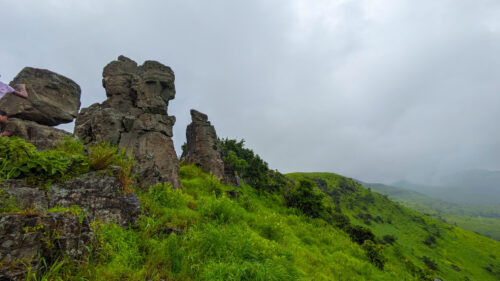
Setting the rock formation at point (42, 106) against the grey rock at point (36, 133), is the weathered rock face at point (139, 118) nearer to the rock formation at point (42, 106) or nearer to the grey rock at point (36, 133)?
the rock formation at point (42, 106)

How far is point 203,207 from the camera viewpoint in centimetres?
811

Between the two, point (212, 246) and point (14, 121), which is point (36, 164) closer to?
point (212, 246)

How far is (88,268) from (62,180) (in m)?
2.78

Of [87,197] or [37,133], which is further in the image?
[37,133]

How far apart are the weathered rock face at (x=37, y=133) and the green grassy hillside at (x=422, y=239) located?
180 ft

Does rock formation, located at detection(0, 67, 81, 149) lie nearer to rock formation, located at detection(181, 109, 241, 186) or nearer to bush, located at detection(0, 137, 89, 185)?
bush, located at detection(0, 137, 89, 185)

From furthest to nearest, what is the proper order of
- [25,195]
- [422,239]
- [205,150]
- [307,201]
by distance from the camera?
[422,239]
[205,150]
[307,201]
[25,195]

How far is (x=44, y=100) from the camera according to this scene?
333 inches

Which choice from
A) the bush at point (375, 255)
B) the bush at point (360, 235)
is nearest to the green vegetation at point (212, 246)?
the bush at point (375, 255)

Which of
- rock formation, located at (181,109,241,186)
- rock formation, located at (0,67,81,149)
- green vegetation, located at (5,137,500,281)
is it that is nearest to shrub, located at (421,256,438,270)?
green vegetation, located at (5,137,500,281)

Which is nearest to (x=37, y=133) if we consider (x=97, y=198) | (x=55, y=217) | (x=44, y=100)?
(x=44, y=100)

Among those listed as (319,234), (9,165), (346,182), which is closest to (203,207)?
(9,165)

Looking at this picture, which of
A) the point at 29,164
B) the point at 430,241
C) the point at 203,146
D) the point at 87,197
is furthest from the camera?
the point at 430,241

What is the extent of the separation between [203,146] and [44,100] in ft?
48.6
